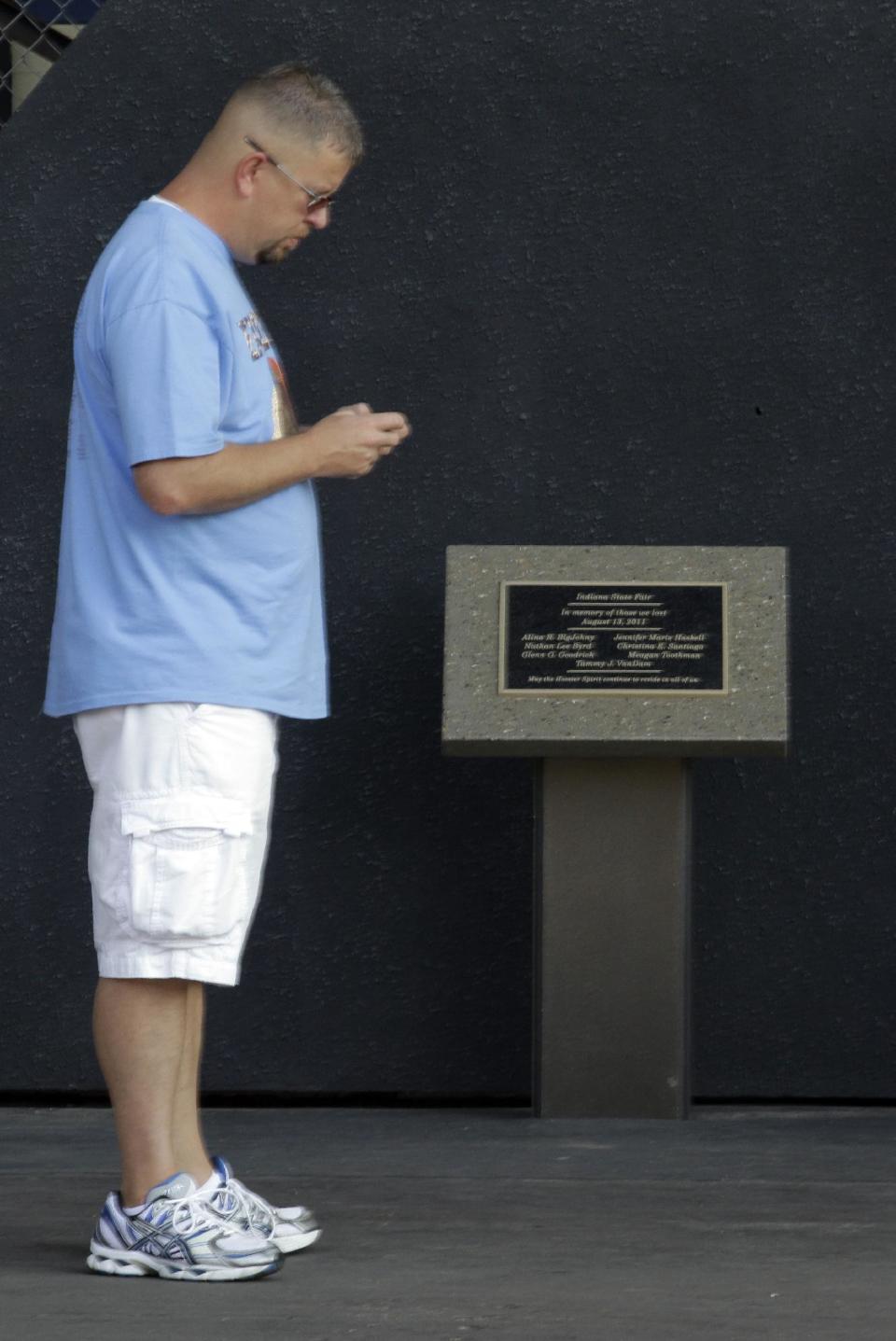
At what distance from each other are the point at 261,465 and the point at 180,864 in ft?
1.95

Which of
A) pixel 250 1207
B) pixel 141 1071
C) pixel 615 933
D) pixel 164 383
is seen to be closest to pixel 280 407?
pixel 164 383

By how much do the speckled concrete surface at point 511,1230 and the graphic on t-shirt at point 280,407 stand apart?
128 cm

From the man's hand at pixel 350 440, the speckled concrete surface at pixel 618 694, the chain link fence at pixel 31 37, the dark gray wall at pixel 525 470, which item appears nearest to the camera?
the man's hand at pixel 350 440

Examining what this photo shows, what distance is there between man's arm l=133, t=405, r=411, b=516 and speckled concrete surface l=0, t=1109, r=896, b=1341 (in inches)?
44.5

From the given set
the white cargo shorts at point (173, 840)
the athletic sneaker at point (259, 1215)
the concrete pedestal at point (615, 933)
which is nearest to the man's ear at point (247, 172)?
the white cargo shorts at point (173, 840)

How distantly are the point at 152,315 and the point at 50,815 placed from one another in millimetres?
2083

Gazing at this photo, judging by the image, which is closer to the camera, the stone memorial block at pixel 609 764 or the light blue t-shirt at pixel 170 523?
the light blue t-shirt at pixel 170 523

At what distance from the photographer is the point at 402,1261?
2.68m

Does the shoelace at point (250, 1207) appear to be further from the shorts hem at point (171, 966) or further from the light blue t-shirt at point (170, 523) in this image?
the light blue t-shirt at point (170, 523)

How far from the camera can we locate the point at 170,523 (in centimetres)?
261

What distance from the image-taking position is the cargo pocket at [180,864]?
2.53 meters

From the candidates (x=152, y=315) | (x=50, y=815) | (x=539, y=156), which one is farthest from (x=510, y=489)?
(x=152, y=315)

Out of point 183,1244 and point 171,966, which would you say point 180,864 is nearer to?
point 171,966

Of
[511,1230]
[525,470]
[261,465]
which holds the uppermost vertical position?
[525,470]
